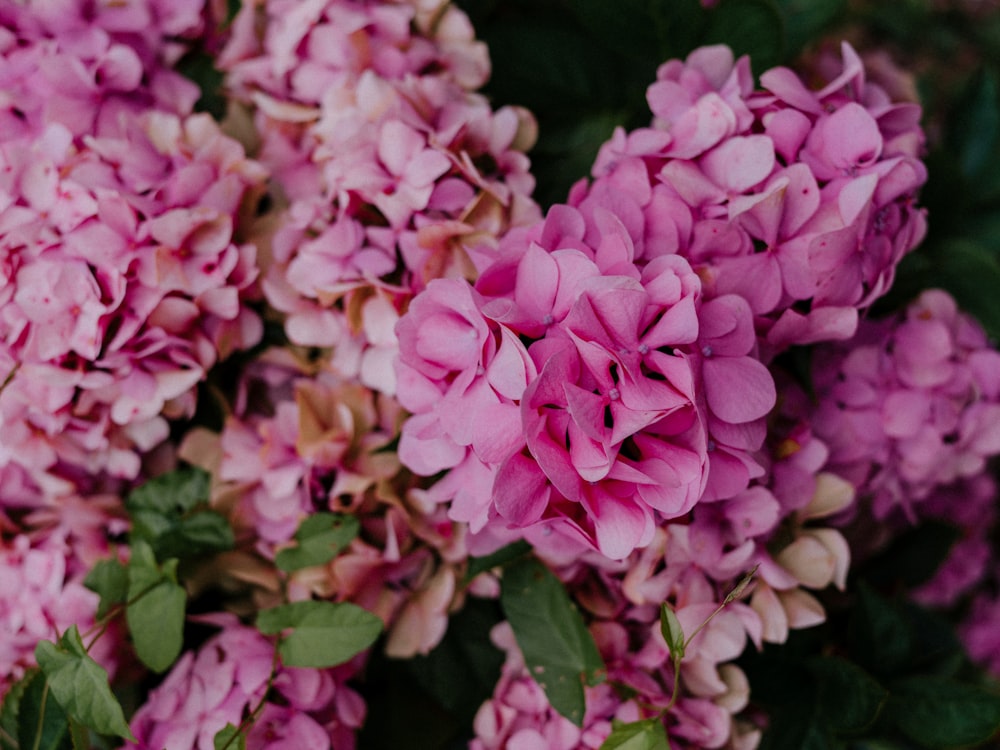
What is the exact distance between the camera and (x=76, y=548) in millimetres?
545

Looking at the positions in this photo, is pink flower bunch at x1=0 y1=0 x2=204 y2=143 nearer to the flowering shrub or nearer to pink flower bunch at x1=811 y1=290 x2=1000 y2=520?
the flowering shrub

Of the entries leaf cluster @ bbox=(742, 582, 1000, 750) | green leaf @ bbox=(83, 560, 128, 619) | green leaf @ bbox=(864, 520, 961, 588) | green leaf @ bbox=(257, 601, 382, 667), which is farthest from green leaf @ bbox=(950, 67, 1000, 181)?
green leaf @ bbox=(83, 560, 128, 619)

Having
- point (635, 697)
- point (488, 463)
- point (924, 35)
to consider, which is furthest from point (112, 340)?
point (924, 35)

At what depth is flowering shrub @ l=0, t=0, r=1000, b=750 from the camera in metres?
0.41

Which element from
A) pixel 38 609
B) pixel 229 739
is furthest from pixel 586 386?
pixel 38 609

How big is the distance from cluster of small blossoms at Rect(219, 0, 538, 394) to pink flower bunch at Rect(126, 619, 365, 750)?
18cm

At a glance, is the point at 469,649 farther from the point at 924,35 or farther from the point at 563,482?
the point at 924,35

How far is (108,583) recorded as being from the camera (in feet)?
1.67

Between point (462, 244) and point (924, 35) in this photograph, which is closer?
point (462, 244)

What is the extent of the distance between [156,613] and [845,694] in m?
0.44

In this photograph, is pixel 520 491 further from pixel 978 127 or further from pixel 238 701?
pixel 978 127

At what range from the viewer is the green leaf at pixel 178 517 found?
53 cm

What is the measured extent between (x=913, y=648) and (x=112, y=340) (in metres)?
0.58

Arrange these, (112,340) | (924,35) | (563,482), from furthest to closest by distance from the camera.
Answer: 1. (924,35)
2. (112,340)
3. (563,482)
